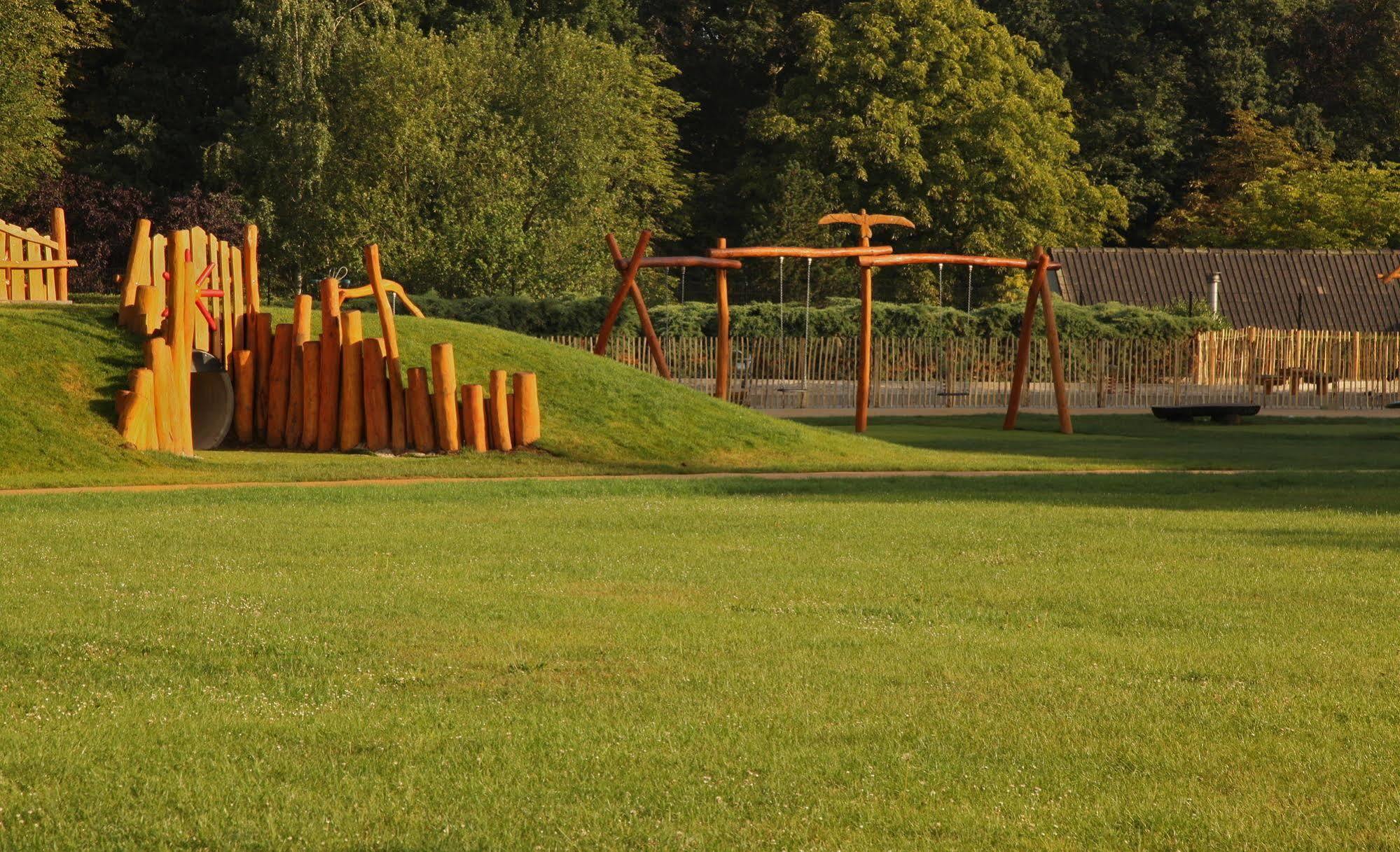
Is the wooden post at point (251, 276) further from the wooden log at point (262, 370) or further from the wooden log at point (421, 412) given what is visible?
the wooden log at point (421, 412)

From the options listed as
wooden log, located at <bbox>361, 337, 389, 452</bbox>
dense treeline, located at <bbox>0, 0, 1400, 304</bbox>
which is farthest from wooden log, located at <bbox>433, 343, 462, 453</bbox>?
dense treeline, located at <bbox>0, 0, 1400, 304</bbox>

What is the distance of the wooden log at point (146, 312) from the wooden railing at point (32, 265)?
3035 millimetres

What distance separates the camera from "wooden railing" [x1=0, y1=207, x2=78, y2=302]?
27.1 metres

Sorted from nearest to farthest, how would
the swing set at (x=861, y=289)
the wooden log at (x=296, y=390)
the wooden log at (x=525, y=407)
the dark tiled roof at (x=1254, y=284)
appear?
1. the wooden log at (x=525, y=407)
2. the wooden log at (x=296, y=390)
3. the swing set at (x=861, y=289)
4. the dark tiled roof at (x=1254, y=284)

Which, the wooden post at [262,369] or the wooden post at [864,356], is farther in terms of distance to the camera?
the wooden post at [864,356]

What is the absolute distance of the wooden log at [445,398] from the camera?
76.7ft

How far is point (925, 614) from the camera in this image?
32.5ft

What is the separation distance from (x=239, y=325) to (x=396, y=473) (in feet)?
17.5

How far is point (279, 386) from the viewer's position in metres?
24.5

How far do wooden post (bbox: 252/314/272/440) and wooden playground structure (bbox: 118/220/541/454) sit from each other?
19mm

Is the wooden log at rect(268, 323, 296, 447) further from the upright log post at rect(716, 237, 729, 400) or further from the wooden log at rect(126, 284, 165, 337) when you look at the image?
the upright log post at rect(716, 237, 729, 400)

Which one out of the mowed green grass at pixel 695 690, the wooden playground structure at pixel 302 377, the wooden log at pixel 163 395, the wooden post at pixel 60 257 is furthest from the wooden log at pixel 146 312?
the mowed green grass at pixel 695 690

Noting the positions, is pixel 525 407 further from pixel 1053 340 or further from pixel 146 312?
pixel 1053 340

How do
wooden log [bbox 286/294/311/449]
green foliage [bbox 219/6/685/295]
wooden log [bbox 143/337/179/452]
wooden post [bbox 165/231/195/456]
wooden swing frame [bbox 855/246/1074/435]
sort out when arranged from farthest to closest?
green foliage [bbox 219/6/685/295] < wooden swing frame [bbox 855/246/1074/435] < wooden log [bbox 286/294/311/449] < wooden post [bbox 165/231/195/456] < wooden log [bbox 143/337/179/452]
